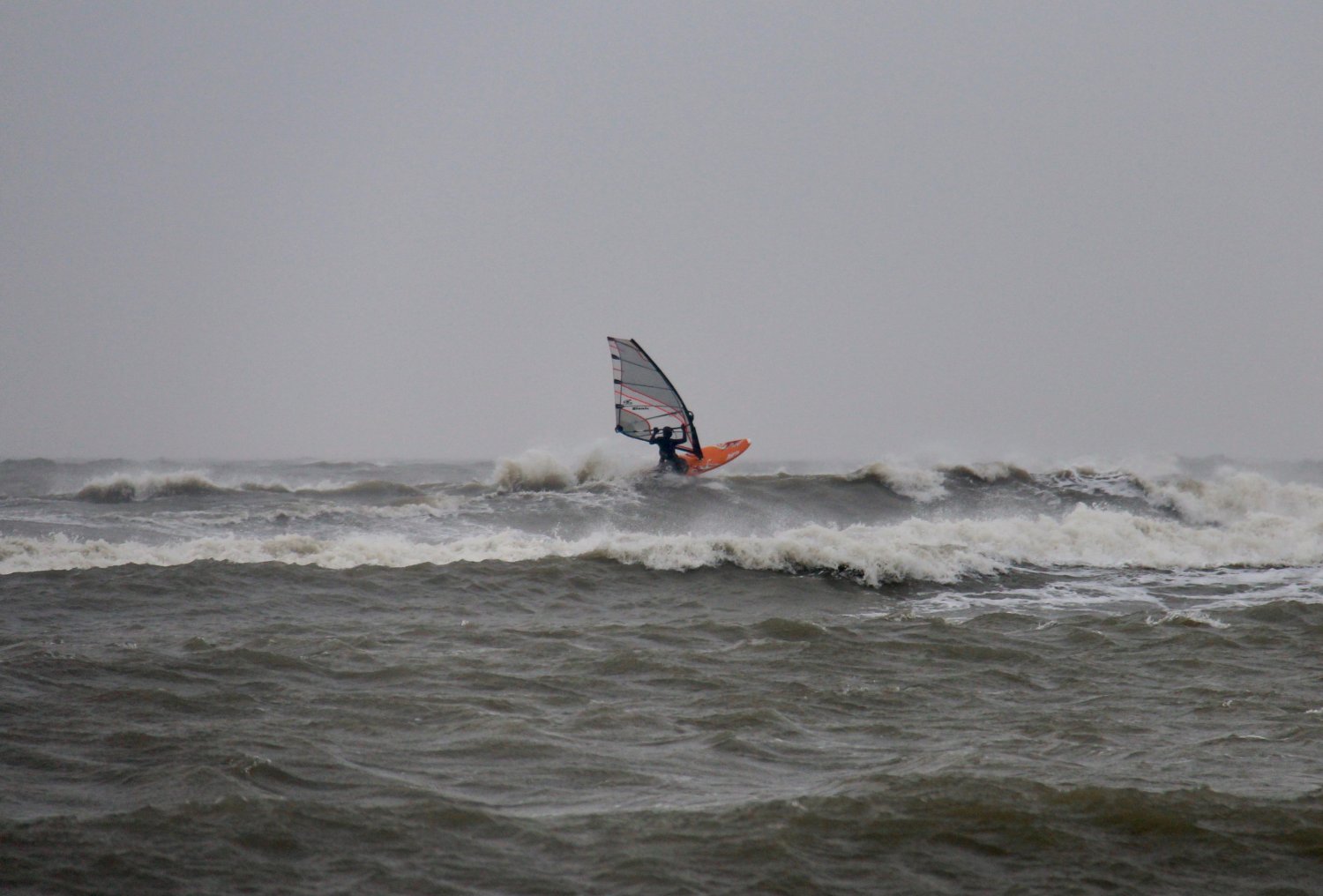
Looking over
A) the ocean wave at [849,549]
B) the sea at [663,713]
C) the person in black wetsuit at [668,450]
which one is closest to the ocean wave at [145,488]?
the sea at [663,713]

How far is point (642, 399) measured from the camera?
2095cm

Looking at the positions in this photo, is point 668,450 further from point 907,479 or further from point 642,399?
point 907,479

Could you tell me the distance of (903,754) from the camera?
5.63m

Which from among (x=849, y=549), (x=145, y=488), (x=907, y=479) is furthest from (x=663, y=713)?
(x=145, y=488)

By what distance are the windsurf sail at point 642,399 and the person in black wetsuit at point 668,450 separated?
18 cm

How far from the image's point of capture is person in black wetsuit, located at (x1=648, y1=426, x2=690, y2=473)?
21094mm

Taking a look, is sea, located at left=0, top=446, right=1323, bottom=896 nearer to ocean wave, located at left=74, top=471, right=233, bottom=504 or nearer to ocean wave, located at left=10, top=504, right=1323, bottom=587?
ocean wave, located at left=10, top=504, right=1323, bottom=587

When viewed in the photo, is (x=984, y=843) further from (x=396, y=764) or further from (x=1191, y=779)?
(x=396, y=764)

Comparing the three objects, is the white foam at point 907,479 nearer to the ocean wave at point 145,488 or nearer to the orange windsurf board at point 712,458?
the orange windsurf board at point 712,458

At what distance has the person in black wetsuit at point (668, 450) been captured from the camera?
21.1m

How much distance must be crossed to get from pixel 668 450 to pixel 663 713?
14950 mm

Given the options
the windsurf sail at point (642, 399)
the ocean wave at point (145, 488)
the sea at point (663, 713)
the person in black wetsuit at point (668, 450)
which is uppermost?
the windsurf sail at point (642, 399)

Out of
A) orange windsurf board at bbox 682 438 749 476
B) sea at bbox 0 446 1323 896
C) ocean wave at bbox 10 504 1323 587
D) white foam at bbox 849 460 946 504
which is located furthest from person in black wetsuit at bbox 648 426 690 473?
sea at bbox 0 446 1323 896

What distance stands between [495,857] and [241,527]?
12.3 meters
